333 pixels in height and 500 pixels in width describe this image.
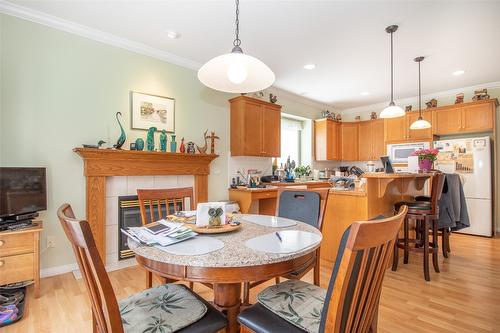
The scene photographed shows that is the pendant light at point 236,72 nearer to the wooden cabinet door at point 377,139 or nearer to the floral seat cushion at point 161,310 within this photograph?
the floral seat cushion at point 161,310

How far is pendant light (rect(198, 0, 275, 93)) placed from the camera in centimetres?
149

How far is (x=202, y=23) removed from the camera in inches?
103

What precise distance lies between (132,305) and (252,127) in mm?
3217

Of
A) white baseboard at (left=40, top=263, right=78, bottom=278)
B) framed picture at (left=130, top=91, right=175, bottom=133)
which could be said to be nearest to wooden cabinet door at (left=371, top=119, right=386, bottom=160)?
framed picture at (left=130, top=91, right=175, bottom=133)

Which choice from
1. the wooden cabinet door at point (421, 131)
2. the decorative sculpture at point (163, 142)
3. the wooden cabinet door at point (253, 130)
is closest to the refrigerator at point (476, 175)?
the wooden cabinet door at point (421, 131)

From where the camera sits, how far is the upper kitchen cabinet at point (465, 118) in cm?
423

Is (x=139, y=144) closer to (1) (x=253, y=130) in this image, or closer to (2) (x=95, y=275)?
(1) (x=253, y=130)

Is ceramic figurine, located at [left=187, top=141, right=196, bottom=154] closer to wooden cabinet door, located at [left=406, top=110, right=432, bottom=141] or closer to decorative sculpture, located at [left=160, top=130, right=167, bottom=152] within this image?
decorative sculpture, located at [left=160, top=130, right=167, bottom=152]

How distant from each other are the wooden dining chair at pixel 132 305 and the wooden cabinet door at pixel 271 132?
3187 millimetres

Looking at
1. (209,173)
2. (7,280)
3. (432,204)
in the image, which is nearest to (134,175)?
(209,173)

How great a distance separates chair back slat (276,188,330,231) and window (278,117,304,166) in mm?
3204

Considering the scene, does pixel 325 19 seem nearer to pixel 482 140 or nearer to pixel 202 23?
pixel 202 23

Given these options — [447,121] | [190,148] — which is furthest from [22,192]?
[447,121]

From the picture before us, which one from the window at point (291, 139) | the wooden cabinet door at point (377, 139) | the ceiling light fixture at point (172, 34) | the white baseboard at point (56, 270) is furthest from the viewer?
the wooden cabinet door at point (377, 139)
